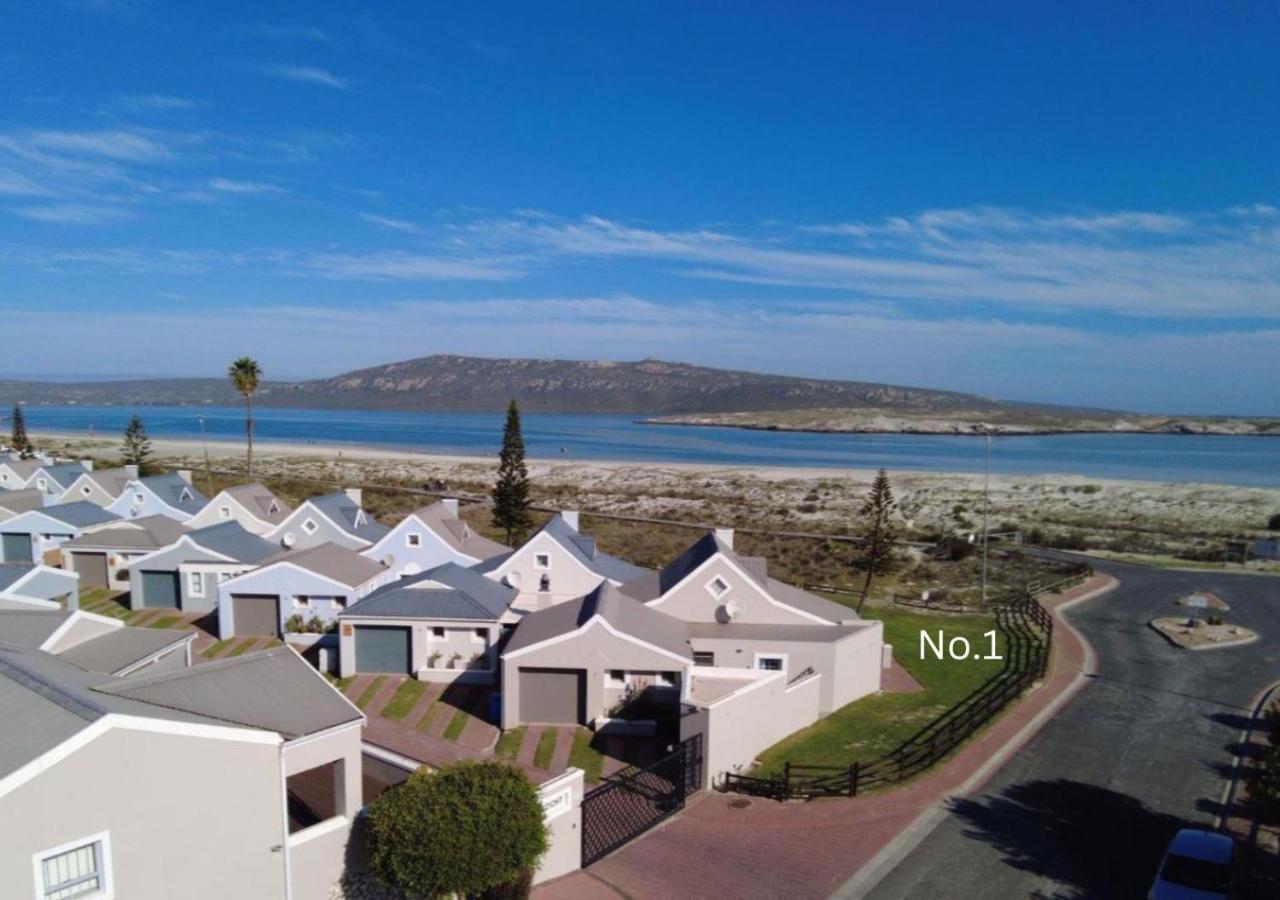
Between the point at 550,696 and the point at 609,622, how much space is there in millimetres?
2395

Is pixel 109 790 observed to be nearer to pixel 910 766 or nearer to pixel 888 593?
pixel 910 766

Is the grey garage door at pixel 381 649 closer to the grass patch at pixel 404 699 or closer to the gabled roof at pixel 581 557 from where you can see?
the grass patch at pixel 404 699

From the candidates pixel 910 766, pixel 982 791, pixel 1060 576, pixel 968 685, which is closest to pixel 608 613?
pixel 910 766

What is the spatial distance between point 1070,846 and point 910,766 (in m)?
3.94

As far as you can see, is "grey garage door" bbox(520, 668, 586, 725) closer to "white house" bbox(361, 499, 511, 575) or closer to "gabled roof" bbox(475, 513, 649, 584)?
"gabled roof" bbox(475, 513, 649, 584)

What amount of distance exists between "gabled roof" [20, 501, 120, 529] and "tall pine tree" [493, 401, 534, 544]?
18.3 m

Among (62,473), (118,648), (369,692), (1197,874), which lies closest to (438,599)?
(369,692)

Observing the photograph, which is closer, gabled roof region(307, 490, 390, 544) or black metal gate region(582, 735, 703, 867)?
black metal gate region(582, 735, 703, 867)

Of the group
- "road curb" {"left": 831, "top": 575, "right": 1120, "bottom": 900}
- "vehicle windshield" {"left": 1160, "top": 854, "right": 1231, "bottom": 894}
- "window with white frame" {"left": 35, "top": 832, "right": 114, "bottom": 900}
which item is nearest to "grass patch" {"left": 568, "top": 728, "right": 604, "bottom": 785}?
"road curb" {"left": 831, "top": 575, "right": 1120, "bottom": 900}

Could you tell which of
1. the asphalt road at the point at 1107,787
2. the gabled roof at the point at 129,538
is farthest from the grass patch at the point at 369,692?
the gabled roof at the point at 129,538

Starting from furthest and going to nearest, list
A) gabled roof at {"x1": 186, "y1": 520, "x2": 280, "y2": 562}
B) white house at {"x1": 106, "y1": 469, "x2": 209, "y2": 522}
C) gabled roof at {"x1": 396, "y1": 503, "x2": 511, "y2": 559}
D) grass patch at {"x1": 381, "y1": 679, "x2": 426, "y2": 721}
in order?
white house at {"x1": 106, "y1": 469, "x2": 209, "y2": 522} → gabled roof at {"x1": 396, "y1": 503, "x2": 511, "y2": 559} → gabled roof at {"x1": 186, "y1": 520, "x2": 280, "y2": 562} → grass patch at {"x1": 381, "y1": 679, "x2": 426, "y2": 721}

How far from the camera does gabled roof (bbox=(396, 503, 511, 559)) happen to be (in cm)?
3450

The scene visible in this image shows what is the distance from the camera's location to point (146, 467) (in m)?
69.6

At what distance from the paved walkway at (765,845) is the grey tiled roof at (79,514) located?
34113 mm
